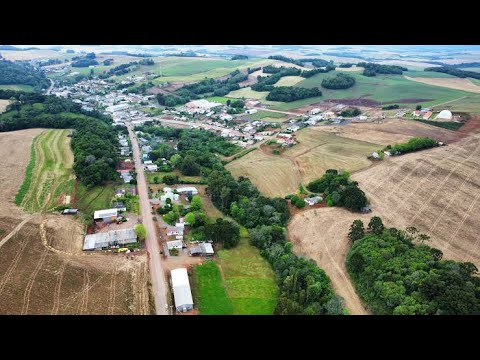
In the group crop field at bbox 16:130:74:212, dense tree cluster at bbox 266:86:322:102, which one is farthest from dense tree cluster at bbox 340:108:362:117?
crop field at bbox 16:130:74:212

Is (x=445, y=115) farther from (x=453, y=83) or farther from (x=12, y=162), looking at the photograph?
(x=12, y=162)

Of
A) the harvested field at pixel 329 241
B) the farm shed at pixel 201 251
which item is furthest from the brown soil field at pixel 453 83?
the farm shed at pixel 201 251

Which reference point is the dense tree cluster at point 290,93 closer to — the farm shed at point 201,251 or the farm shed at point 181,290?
the farm shed at point 201,251

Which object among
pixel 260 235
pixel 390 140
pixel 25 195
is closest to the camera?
pixel 260 235

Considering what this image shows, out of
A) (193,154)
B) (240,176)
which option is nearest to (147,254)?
(240,176)

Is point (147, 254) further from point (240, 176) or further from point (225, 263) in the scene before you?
point (240, 176)

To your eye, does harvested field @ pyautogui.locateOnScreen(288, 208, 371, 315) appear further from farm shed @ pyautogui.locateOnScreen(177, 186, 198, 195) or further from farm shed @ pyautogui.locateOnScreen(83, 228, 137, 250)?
farm shed @ pyautogui.locateOnScreen(83, 228, 137, 250)

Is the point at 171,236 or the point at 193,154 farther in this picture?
the point at 193,154
